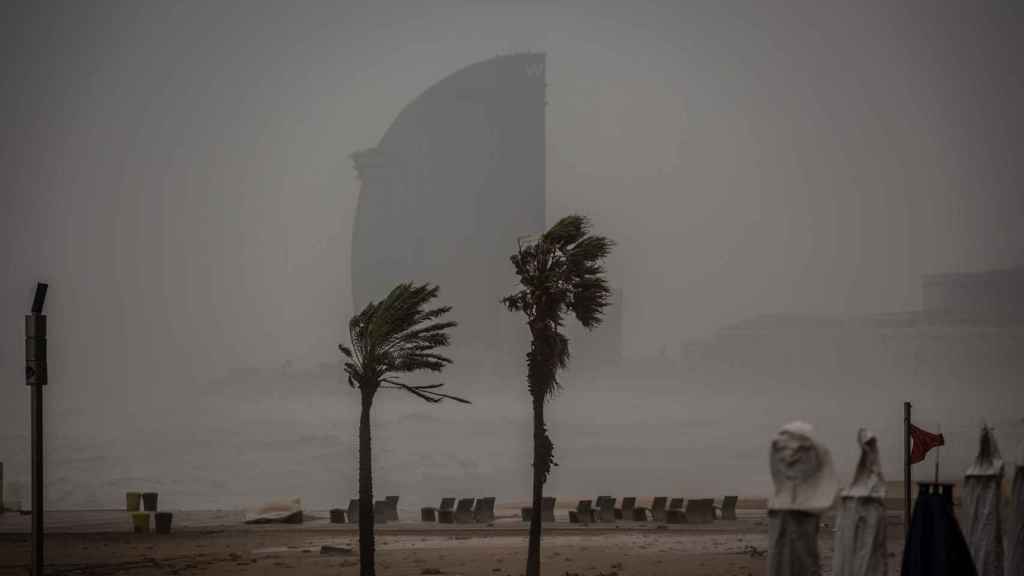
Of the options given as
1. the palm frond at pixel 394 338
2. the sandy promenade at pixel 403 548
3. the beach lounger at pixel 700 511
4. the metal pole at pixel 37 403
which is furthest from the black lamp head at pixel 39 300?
the beach lounger at pixel 700 511

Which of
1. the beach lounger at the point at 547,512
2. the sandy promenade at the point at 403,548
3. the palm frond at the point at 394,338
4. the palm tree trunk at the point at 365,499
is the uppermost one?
the palm frond at the point at 394,338

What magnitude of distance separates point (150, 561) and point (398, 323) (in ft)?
56.6

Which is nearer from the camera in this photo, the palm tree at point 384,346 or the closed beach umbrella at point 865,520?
the closed beach umbrella at point 865,520

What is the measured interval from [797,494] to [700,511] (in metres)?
50.3

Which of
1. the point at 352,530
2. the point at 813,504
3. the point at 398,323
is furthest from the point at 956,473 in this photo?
the point at 813,504

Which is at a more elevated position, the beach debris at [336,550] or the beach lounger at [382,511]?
the beach lounger at [382,511]

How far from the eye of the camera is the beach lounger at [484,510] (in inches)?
2564

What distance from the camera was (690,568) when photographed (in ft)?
149

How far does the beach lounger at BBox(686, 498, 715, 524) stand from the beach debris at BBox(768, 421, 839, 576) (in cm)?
4920

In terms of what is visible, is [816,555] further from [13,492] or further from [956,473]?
[13,492]

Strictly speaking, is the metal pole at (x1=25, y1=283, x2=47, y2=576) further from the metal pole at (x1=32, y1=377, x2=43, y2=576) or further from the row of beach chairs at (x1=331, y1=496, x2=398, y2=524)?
the row of beach chairs at (x1=331, y1=496, x2=398, y2=524)

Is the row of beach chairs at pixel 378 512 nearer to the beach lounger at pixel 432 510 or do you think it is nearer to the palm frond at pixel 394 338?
the beach lounger at pixel 432 510

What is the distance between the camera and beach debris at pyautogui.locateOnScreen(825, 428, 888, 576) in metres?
17.9

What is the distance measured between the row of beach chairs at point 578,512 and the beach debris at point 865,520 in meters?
45.3
